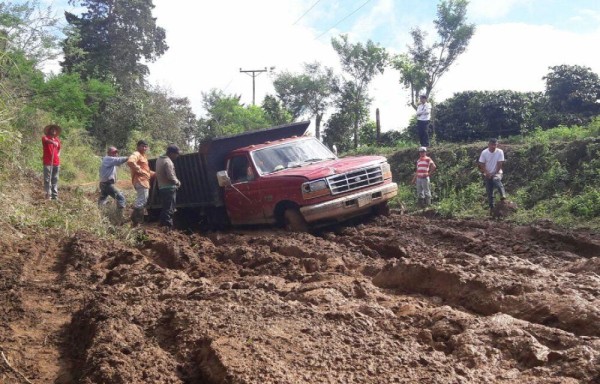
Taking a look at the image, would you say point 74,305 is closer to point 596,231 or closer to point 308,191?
point 308,191

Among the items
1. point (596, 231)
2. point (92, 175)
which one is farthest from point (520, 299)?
point (92, 175)

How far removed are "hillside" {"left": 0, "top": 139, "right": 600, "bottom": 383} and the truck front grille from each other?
1.41 metres

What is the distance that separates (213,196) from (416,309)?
7.40 m

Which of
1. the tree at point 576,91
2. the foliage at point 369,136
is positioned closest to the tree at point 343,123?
the foliage at point 369,136

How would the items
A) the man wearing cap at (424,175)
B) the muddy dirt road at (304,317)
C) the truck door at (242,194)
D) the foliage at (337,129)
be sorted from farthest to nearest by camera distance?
1. the foliage at (337,129)
2. the man wearing cap at (424,175)
3. the truck door at (242,194)
4. the muddy dirt road at (304,317)

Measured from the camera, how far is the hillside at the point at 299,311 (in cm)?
369

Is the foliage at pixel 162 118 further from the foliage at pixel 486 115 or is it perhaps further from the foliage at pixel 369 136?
the foliage at pixel 486 115

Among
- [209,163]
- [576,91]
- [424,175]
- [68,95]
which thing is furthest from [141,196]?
[68,95]

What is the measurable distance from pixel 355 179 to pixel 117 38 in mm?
33898

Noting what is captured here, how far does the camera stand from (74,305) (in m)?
5.82

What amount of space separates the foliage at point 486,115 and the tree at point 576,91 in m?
0.65

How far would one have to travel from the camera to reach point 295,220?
10.2m

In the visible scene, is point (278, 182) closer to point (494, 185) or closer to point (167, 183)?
point (167, 183)

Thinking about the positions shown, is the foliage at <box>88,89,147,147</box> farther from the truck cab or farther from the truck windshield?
the truck windshield
